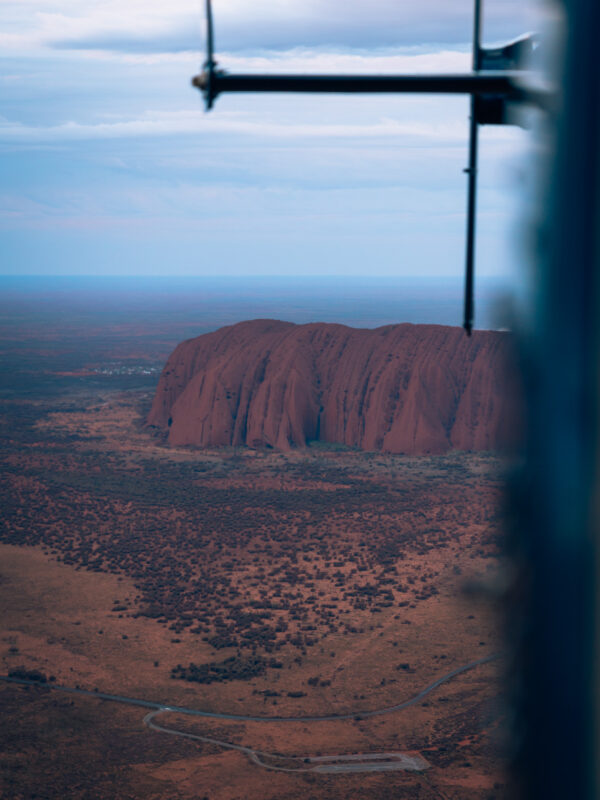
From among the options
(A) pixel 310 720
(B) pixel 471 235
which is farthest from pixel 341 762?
(B) pixel 471 235

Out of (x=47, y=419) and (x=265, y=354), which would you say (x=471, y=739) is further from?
(x=47, y=419)

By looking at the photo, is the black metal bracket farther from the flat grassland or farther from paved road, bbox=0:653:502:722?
paved road, bbox=0:653:502:722

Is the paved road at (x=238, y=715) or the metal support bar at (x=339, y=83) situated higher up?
the metal support bar at (x=339, y=83)

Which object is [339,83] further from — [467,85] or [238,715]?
[238,715]

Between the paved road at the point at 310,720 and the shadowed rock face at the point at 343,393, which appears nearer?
the paved road at the point at 310,720

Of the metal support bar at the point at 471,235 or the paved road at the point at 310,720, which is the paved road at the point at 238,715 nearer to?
the paved road at the point at 310,720

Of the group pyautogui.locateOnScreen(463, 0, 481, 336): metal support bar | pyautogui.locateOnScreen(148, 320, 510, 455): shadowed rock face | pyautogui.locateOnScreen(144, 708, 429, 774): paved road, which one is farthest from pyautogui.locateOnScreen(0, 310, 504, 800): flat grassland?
pyautogui.locateOnScreen(148, 320, 510, 455): shadowed rock face

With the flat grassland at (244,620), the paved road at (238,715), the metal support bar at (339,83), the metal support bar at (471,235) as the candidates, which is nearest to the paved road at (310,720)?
the paved road at (238,715)

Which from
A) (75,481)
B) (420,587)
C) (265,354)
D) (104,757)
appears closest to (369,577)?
Result: (420,587)
